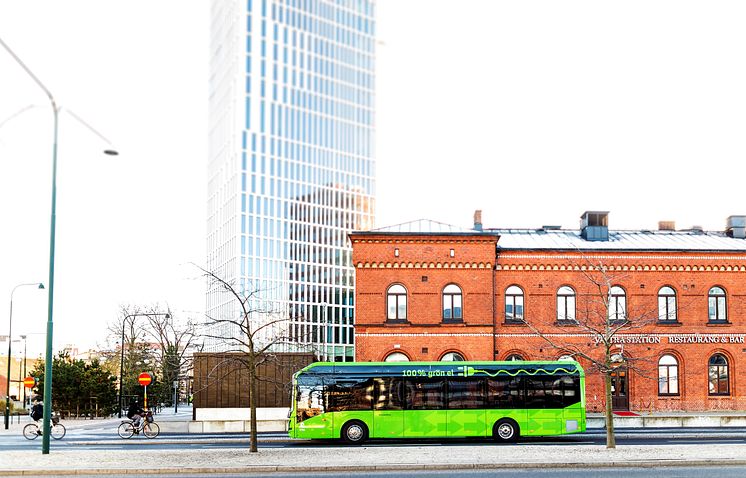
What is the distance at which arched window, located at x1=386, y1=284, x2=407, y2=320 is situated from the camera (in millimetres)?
42250

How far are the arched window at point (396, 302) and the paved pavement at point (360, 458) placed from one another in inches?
667

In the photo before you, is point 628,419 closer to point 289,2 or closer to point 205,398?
point 205,398

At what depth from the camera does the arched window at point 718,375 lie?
140ft

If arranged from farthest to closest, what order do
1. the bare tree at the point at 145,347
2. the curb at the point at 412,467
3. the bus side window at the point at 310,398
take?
the bare tree at the point at 145,347 < the bus side window at the point at 310,398 < the curb at the point at 412,467

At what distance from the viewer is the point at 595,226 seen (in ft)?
152

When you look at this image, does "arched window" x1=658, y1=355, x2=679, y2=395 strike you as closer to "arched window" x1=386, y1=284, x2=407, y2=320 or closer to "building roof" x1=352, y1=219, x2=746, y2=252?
"building roof" x1=352, y1=219, x2=746, y2=252

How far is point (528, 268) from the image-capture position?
42.9 m

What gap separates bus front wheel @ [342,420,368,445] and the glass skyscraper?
8947 cm

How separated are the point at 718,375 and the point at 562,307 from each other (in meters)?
8.75

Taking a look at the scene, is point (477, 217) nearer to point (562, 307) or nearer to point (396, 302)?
point (562, 307)

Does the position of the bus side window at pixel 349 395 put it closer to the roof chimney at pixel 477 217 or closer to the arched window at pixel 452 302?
the arched window at pixel 452 302

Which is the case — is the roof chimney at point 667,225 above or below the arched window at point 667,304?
above

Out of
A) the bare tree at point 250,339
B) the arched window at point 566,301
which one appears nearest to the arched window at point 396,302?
the bare tree at point 250,339

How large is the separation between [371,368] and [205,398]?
11.2 metres
